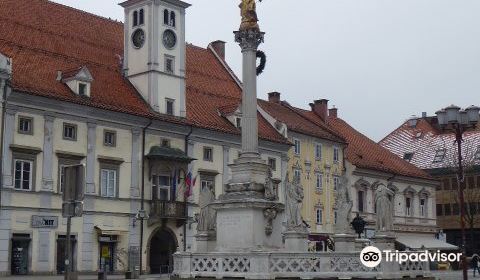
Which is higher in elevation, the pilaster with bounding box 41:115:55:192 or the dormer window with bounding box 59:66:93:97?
the dormer window with bounding box 59:66:93:97

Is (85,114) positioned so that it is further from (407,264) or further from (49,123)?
(407,264)

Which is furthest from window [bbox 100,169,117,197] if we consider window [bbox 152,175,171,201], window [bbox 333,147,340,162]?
window [bbox 333,147,340,162]

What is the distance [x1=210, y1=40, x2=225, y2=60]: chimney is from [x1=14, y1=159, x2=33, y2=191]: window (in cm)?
2430

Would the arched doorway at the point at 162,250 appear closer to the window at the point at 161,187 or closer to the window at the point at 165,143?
the window at the point at 161,187

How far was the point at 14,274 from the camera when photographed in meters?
35.8

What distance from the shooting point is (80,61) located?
4366cm

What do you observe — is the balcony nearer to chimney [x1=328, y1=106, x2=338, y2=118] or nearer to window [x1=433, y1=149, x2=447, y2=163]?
chimney [x1=328, y1=106, x2=338, y2=118]

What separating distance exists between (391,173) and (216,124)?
22259mm

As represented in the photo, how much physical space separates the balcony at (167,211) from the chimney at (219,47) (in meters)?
17.9

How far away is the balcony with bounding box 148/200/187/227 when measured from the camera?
139ft

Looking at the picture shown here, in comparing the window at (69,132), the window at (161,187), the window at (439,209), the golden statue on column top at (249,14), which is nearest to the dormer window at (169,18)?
the window at (161,187)

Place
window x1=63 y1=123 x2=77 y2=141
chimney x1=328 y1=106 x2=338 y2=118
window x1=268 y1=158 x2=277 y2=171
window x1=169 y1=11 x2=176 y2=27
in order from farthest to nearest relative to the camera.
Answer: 1. chimney x1=328 y1=106 x2=338 y2=118
2. window x1=268 y1=158 x2=277 y2=171
3. window x1=169 y1=11 x2=176 y2=27
4. window x1=63 y1=123 x2=77 y2=141

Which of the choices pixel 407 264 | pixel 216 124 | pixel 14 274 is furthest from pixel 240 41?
pixel 216 124

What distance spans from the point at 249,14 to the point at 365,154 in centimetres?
3900
